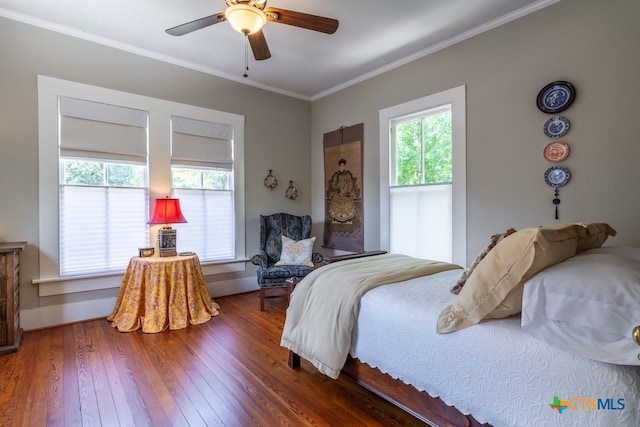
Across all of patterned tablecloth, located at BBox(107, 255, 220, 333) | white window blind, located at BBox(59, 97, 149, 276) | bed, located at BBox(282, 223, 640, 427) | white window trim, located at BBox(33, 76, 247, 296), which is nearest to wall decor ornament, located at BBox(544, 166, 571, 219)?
bed, located at BBox(282, 223, 640, 427)

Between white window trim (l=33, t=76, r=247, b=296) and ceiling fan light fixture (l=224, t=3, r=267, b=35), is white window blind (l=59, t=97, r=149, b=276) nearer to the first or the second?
white window trim (l=33, t=76, r=247, b=296)

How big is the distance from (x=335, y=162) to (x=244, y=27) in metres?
2.64

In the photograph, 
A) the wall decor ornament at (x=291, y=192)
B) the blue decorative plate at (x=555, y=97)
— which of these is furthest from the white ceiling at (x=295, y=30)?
the wall decor ornament at (x=291, y=192)

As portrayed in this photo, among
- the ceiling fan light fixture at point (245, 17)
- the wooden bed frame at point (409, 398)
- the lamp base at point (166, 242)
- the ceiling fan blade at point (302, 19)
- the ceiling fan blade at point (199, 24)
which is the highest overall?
the ceiling fan blade at point (199, 24)

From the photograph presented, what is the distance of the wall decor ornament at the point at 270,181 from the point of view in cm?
450

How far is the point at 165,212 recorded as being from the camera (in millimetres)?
3303

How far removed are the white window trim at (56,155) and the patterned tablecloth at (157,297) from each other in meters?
0.44

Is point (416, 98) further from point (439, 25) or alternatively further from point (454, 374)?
point (454, 374)

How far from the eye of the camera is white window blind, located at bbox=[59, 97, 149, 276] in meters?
3.15

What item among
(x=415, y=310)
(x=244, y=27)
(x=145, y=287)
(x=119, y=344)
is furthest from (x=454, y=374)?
(x=145, y=287)

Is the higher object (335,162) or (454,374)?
(335,162)

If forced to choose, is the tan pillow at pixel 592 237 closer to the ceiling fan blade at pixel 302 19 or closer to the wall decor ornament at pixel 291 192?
the ceiling fan blade at pixel 302 19

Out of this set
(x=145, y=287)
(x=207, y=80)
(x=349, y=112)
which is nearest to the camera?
(x=145, y=287)

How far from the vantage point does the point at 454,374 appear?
1.36 metres
